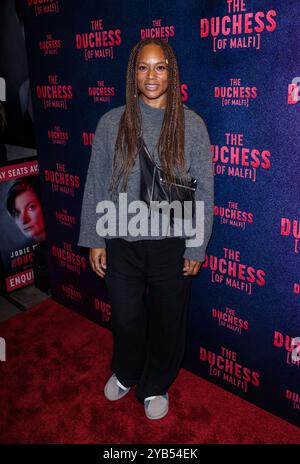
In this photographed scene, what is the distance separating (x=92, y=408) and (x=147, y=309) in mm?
577

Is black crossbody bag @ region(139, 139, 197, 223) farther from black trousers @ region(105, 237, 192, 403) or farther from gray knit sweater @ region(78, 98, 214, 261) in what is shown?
black trousers @ region(105, 237, 192, 403)

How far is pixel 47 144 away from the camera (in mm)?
2814

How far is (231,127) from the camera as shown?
6.15ft

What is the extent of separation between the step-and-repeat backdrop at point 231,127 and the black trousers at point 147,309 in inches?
9.7

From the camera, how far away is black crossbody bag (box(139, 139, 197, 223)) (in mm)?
1770

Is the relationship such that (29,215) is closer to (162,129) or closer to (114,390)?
(114,390)

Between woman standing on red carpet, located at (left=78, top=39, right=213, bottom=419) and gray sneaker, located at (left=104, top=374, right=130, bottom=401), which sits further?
gray sneaker, located at (left=104, top=374, right=130, bottom=401)

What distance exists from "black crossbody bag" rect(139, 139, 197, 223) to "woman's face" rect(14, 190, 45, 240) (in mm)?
1736

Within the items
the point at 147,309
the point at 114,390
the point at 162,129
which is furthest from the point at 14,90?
the point at 114,390

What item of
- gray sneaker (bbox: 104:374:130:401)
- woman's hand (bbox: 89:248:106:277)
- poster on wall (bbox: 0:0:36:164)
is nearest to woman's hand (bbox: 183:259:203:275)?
woman's hand (bbox: 89:248:106:277)

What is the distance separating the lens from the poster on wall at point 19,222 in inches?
126

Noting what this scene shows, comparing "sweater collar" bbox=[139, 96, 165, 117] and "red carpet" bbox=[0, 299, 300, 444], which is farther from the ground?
"sweater collar" bbox=[139, 96, 165, 117]
